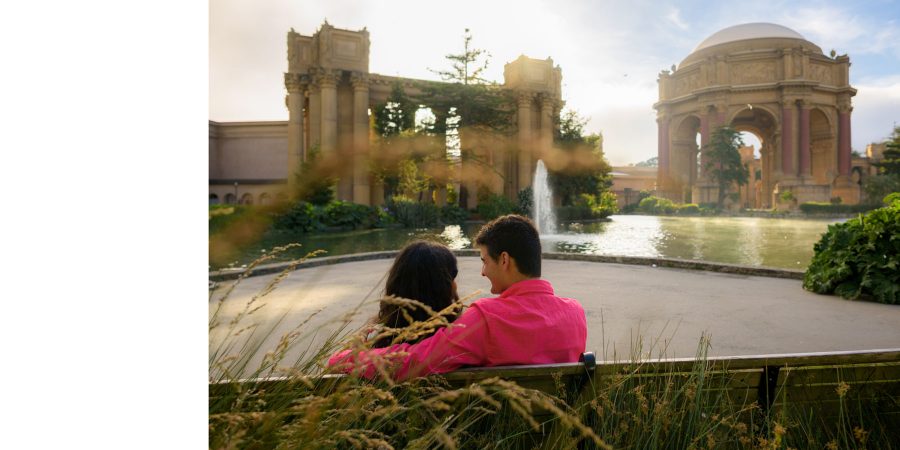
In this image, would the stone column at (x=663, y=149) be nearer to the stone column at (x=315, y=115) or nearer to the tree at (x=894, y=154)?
the tree at (x=894, y=154)

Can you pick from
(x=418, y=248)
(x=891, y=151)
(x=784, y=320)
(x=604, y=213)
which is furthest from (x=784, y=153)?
(x=418, y=248)

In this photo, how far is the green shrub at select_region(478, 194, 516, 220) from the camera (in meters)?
20.8

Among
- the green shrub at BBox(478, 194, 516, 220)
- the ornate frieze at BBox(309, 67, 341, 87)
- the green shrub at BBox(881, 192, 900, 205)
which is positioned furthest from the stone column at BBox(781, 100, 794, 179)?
the green shrub at BBox(881, 192, 900, 205)

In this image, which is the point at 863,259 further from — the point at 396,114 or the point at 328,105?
the point at 328,105

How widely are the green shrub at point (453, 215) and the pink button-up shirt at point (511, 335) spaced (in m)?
17.7

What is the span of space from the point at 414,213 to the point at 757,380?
1653 centimetres

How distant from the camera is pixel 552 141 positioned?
973 inches

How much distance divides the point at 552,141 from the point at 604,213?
410 cm

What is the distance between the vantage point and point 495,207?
68.5 ft

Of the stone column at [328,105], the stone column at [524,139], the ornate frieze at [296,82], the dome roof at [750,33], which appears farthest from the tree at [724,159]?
the ornate frieze at [296,82]

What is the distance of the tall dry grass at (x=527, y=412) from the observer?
988 mm

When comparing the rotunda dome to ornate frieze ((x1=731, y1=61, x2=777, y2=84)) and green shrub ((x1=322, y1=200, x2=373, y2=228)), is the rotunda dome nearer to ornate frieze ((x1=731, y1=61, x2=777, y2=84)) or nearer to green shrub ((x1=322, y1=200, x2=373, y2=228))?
ornate frieze ((x1=731, y1=61, x2=777, y2=84))

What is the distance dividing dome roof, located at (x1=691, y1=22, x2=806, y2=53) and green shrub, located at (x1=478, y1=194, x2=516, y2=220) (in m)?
13.7

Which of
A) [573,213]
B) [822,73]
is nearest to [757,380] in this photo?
[573,213]
